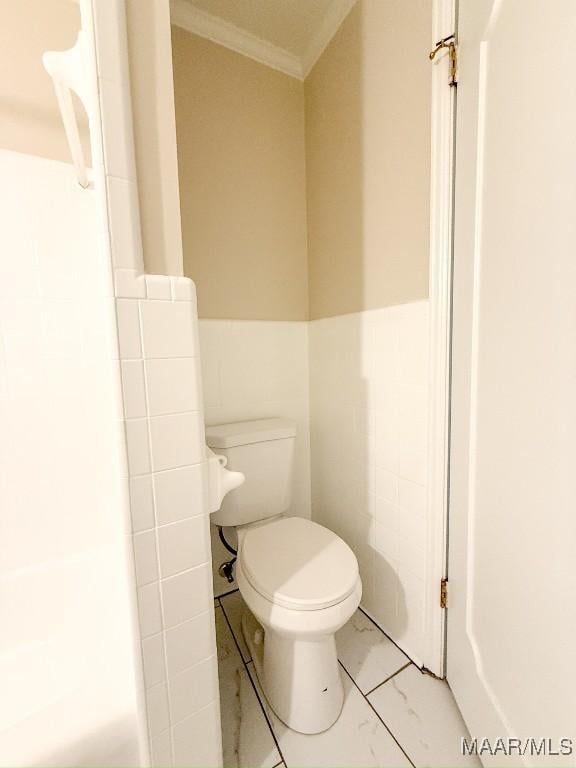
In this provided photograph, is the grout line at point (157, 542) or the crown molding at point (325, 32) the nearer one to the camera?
the grout line at point (157, 542)

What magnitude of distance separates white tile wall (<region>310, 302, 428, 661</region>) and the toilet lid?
0.79 ft

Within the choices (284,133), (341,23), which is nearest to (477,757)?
(284,133)

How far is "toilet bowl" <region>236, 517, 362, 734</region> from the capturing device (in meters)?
0.84

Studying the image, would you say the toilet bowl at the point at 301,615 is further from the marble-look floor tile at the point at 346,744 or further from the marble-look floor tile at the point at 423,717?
the marble-look floor tile at the point at 423,717

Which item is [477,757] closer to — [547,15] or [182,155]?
[547,15]

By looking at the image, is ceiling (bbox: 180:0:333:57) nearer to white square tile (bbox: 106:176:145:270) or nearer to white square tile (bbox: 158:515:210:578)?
white square tile (bbox: 106:176:145:270)

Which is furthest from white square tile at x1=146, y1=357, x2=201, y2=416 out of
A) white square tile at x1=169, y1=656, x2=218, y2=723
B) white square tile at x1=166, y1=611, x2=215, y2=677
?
white square tile at x1=169, y1=656, x2=218, y2=723

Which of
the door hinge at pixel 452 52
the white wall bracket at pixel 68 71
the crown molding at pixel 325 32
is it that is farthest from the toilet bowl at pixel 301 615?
the crown molding at pixel 325 32

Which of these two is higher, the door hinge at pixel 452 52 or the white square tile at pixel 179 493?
the door hinge at pixel 452 52

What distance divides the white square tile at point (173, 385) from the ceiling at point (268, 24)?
1454mm

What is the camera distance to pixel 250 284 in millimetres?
1436

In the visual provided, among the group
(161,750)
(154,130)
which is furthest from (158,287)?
(161,750)

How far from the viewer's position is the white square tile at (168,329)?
0.60m

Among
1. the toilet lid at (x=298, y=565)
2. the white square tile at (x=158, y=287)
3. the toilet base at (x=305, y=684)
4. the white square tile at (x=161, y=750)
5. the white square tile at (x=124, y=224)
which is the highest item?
the white square tile at (x=124, y=224)
